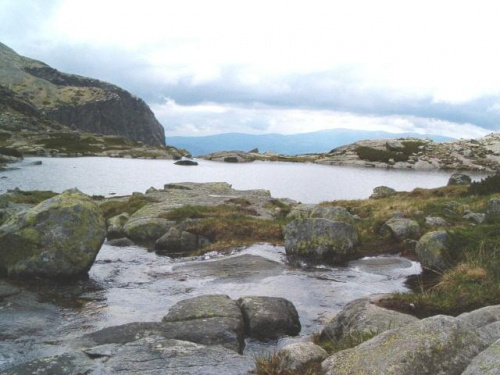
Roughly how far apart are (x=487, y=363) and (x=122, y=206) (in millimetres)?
Answer: 40031

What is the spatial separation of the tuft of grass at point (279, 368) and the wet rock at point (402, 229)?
20.5 m

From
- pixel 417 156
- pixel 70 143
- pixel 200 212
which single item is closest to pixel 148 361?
pixel 200 212

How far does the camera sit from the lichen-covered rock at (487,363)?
5.83 m

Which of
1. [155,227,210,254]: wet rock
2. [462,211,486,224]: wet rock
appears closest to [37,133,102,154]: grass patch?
[155,227,210,254]: wet rock

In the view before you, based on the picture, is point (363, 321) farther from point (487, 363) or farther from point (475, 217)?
point (475, 217)

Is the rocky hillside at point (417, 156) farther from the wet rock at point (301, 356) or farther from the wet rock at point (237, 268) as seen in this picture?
the wet rock at point (301, 356)

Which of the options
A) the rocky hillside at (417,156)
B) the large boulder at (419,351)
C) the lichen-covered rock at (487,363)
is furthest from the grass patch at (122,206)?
the rocky hillside at (417,156)

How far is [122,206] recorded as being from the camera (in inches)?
1677

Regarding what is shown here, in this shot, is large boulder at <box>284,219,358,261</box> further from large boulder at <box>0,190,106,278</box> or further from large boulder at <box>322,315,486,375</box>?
large boulder at <box>322,315,486,375</box>

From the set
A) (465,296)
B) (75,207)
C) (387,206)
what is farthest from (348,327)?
(387,206)

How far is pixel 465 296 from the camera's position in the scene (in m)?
14.3

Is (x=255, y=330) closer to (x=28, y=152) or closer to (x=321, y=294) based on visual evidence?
(x=321, y=294)

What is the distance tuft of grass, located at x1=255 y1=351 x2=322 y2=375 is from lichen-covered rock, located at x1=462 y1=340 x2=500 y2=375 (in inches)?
118

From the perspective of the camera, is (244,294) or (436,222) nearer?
(244,294)
